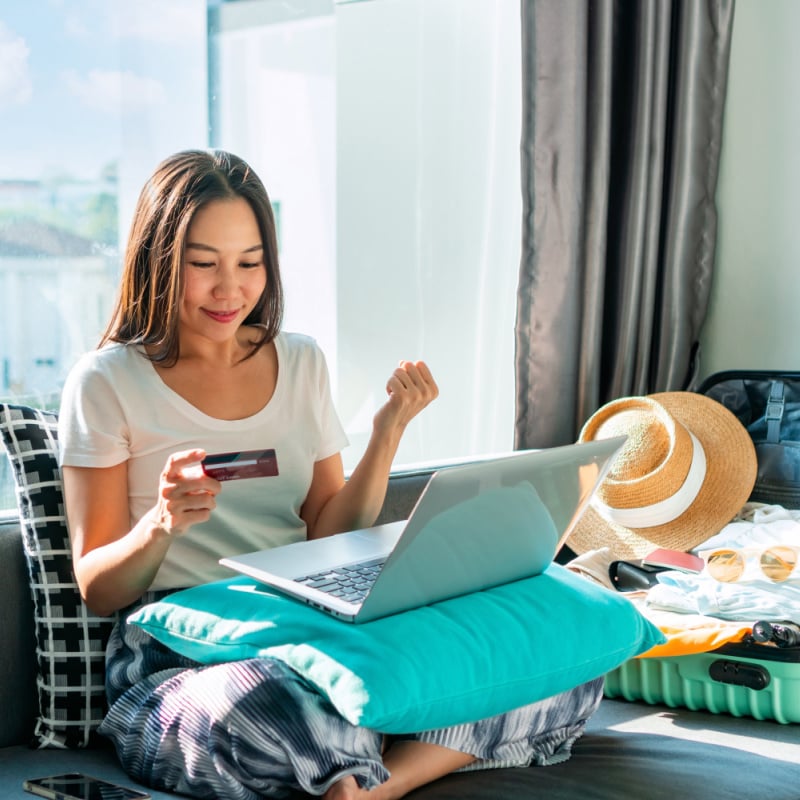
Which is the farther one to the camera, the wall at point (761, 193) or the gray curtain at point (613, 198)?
the wall at point (761, 193)

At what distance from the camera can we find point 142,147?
86.4 inches

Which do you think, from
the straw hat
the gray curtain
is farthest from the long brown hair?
the gray curtain

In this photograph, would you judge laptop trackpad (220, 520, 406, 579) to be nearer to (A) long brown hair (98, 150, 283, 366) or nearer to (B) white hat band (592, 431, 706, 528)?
(A) long brown hair (98, 150, 283, 366)

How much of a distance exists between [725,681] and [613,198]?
1.38 meters

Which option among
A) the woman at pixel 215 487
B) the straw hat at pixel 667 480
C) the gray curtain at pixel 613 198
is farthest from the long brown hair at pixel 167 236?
the gray curtain at pixel 613 198

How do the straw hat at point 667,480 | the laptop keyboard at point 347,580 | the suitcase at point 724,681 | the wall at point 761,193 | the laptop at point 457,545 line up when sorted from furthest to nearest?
1. the wall at point 761,193
2. the straw hat at point 667,480
3. the suitcase at point 724,681
4. the laptop keyboard at point 347,580
5. the laptop at point 457,545

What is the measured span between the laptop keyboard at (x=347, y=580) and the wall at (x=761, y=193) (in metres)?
1.67

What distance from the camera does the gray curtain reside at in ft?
7.93

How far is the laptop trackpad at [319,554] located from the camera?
4.16 ft

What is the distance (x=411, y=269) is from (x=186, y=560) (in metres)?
1.31

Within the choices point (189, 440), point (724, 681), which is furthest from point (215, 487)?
point (724, 681)

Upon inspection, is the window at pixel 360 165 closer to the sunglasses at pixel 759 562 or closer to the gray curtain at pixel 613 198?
the gray curtain at pixel 613 198

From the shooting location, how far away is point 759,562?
1685 millimetres

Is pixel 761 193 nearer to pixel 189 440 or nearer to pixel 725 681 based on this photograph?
pixel 725 681
